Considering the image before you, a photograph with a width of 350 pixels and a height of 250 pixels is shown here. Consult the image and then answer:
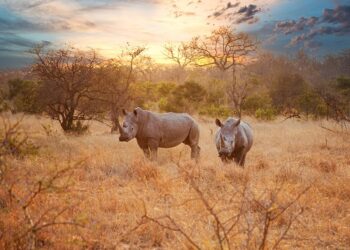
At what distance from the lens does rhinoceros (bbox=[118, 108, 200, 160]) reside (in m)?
9.60

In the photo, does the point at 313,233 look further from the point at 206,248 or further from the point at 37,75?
the point at 37,75

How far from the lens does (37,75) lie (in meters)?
15.9

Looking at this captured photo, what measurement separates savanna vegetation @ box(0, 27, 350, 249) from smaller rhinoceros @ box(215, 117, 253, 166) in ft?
0.92

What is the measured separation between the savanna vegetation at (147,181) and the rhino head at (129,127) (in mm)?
455

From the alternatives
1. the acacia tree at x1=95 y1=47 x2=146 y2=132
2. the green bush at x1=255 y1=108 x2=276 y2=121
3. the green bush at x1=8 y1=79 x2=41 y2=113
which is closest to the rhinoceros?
the acacia tree at x1=95 y1=47 x2=146 y2=132

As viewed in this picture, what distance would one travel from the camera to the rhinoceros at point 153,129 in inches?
378

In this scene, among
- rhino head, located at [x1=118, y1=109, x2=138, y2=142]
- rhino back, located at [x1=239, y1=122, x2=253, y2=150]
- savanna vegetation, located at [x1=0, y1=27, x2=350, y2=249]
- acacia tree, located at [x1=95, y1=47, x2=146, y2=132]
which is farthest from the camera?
acacia tree, located at [x1=95, y1=47, x2=146, y2=132]

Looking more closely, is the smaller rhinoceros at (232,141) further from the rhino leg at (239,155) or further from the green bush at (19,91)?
the green bush at (19,91)

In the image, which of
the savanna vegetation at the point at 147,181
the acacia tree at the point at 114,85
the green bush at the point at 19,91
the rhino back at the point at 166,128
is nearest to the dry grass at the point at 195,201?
the savanna vegetation at the point at 147,181

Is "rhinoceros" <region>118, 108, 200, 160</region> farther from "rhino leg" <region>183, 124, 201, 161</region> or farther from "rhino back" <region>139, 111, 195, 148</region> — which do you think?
"rhino leg" <region>183, 124, 201, 161</region>

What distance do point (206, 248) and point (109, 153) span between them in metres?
6.41

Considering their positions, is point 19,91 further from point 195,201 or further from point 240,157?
point 195,201

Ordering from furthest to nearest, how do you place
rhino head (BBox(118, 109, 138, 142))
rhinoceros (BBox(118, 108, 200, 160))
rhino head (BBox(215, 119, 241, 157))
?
rhinoceros (BBox(118, 108, 200, 160)) < rhino head (BBox(118, 109, 138, 142)) < rhino head (BBox(215, 119, 241, 157))

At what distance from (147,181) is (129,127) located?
2.49 meters
